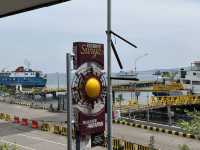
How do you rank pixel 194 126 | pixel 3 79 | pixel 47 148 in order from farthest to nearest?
pixel 3 79 → pixel 47 148 → pixel 194 126

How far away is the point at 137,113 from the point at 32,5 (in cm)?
4408

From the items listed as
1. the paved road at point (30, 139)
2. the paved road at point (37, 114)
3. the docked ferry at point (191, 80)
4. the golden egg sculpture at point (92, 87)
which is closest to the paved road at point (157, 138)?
the paved road at point (30, 139)

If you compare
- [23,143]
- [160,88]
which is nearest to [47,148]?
[23,143]

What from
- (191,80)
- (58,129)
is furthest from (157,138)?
(191,80)

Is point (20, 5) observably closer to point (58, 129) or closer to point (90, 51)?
point (90, 51)

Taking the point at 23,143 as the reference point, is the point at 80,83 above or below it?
above

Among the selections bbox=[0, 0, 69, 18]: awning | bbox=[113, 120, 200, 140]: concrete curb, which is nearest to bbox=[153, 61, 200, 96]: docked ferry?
bbox=[113, 120, 200, 140]: concrete curb

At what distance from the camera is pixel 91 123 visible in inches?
341

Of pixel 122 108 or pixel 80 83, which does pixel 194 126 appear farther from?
pixel 122 108

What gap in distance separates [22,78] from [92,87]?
102m

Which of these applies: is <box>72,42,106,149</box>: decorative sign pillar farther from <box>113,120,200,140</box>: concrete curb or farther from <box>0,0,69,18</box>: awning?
<box>113,120,200,140</box>: concrete curb

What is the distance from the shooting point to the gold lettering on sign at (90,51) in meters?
8.55

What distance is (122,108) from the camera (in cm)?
4884

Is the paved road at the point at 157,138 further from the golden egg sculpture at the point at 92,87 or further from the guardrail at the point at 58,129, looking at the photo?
the golden egg sculpture at the point at 92,87
